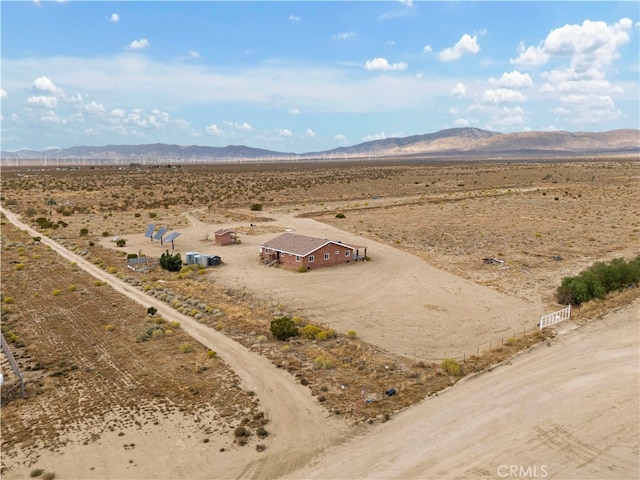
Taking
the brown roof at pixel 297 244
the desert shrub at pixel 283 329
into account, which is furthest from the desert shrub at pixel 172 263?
the desert shrub at pixel 283 329

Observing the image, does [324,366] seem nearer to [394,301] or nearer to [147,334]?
[147,334]

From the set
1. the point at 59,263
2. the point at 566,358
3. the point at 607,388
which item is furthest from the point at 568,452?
the point at 59,263

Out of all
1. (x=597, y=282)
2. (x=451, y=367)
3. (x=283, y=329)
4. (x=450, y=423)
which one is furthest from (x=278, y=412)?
(x=597, y=282)

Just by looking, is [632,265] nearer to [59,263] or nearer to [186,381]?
[186,381]

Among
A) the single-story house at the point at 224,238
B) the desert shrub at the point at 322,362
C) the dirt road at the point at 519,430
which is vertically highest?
the single-story house at the point at 224,238

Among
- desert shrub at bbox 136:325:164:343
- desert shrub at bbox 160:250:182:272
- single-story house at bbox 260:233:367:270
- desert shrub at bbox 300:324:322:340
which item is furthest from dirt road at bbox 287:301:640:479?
desert shrub at bbox 160:250:182:272

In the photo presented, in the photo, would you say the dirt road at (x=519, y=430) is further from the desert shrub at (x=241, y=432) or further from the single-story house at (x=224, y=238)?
the single-story house at (x=224, y=238)
